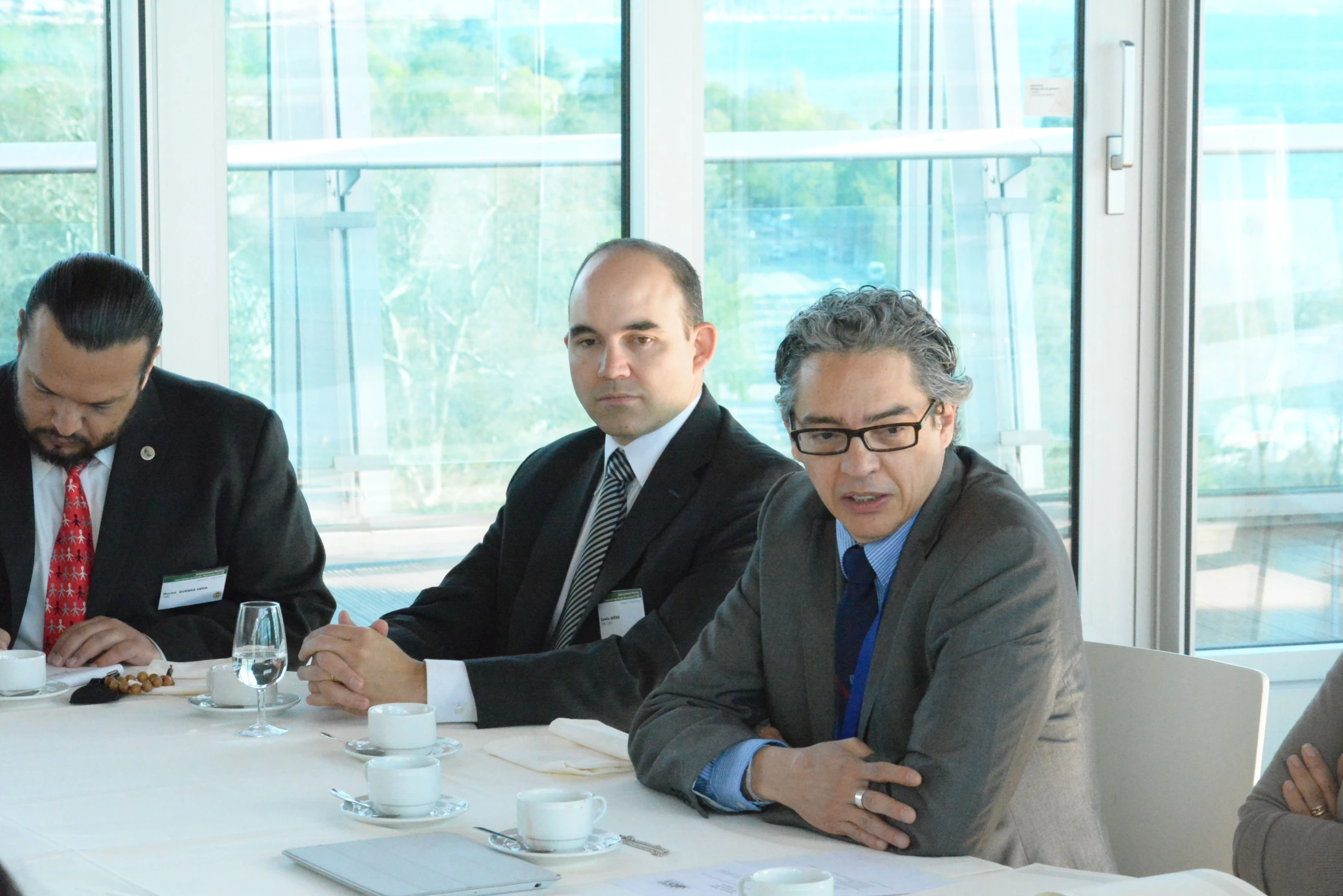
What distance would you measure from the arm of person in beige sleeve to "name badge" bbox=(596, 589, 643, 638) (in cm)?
102

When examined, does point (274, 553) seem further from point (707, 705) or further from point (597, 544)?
point (707, 705)

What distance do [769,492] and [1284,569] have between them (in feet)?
7.90

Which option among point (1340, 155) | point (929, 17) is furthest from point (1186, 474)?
point (929, 17)

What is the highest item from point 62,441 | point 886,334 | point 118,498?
point 886,334

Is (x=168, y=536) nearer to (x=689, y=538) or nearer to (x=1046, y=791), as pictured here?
(x=689, y=538)

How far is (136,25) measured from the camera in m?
3.47

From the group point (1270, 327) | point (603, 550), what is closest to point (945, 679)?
point (603, 550)

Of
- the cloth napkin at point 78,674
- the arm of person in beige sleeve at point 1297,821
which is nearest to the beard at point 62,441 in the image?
the cloth napkin at point 78,674

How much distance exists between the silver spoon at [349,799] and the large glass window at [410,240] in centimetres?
214

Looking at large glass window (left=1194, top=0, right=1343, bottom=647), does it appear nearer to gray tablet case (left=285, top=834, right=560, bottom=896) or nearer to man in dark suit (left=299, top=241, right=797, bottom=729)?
man in dark suit (left=299, top=241, right=797, bottom=729)

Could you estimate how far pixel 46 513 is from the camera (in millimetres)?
2914

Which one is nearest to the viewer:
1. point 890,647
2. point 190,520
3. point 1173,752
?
point 890,647

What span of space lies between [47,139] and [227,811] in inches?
94.4

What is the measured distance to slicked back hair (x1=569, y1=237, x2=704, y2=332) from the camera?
9.37ft
